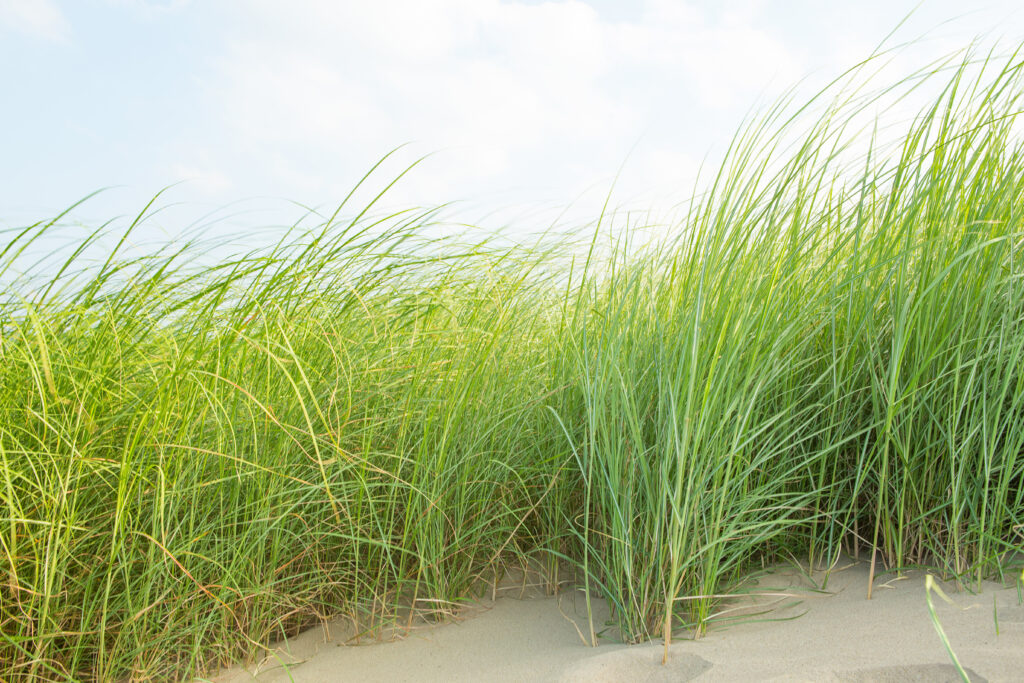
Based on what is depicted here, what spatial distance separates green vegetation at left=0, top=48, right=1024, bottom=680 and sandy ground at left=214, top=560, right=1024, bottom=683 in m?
0.08

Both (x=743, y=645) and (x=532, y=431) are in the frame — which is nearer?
(x=743, y=645)

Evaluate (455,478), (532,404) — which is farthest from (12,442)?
(532,404)

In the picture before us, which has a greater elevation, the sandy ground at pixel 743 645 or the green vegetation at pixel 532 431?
the green vegetation at pixel 532 431

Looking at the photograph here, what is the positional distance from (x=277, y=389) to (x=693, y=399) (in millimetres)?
1075

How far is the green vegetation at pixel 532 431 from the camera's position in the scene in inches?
64.2

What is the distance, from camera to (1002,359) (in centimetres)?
175

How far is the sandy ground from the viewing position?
1.42 metres

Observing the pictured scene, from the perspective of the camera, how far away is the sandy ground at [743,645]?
55.7 inches

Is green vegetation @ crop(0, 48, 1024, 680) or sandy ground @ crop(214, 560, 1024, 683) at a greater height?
green vegetation @ crop(0, 48, 1024, 680)

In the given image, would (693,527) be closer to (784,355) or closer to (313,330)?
(784,355)

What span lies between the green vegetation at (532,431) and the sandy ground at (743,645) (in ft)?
0.27

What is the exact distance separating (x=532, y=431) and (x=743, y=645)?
0.88 metres

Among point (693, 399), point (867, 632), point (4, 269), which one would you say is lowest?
point (867, 632)

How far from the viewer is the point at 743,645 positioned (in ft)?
5.10
